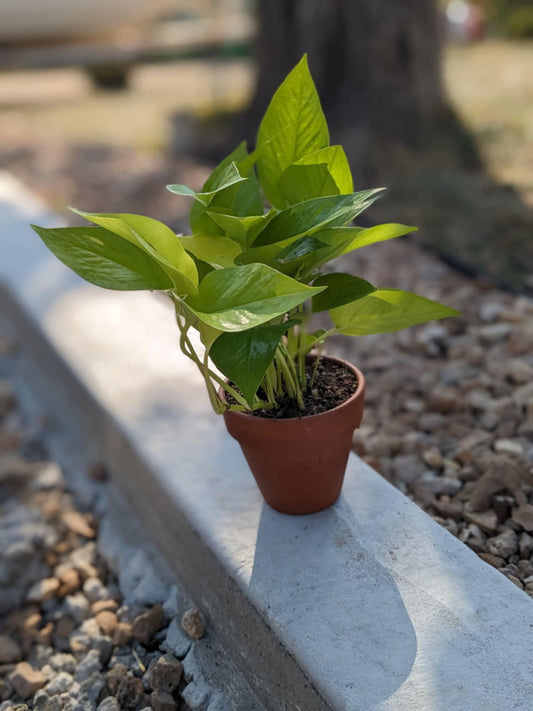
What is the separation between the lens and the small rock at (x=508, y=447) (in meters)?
1.63

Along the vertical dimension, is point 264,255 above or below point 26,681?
above

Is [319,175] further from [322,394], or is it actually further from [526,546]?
[526,546]

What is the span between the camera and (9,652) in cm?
149

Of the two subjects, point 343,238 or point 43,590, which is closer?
point 343,238

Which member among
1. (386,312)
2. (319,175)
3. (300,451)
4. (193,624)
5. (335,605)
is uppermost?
(319,175)

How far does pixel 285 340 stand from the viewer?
1.37m

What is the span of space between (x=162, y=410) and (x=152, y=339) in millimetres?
407

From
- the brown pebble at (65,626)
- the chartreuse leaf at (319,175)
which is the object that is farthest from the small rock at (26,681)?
the chartreuse leaf at (319,175)

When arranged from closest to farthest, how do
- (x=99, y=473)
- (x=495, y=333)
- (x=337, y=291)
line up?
(x=337, y=291)
(x=99, y=473)
(x=495, y=333)

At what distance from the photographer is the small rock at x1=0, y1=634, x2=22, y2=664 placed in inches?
58.4

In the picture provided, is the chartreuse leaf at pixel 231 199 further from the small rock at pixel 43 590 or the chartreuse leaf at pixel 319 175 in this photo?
the small rock at pixel 43 590

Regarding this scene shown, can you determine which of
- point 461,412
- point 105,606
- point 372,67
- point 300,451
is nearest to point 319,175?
point 300,451

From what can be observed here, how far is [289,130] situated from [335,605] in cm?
77

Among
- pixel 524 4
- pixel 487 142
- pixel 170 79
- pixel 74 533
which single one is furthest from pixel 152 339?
pixel 524 4
